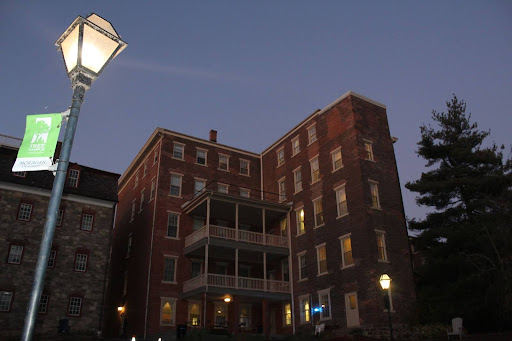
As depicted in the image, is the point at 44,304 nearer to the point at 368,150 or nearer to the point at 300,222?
the point at 300,222

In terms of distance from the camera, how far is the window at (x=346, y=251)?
96.5ft

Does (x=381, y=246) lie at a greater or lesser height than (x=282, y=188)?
lesser

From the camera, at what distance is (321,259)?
1259 inches

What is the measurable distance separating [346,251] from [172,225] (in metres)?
Result: 13.7

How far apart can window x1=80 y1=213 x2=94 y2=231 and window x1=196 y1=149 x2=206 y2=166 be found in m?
9.93

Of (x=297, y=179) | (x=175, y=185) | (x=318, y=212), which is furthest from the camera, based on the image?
(x=297, y=179)

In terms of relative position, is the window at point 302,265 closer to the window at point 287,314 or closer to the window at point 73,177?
the window at point 287,314

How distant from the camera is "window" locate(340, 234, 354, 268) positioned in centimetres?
2942

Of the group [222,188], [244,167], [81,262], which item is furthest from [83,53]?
[244,167]

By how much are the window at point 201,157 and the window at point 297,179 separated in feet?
26.5

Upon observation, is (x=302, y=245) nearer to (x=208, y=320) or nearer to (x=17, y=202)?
(x=208, y=320)

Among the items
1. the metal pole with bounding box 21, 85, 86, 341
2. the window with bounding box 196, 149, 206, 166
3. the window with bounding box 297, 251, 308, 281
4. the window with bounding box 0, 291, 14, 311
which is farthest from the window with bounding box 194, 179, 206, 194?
the metal pole with bounding box 21, 85, 86, 341

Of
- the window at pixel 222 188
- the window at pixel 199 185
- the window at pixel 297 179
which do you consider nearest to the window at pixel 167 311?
the window at pixel 199 185

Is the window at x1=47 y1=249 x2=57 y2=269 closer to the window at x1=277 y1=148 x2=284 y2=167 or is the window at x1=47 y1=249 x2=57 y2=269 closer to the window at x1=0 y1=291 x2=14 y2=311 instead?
the window at x1=0 y1=291 x2=14 y2=311
